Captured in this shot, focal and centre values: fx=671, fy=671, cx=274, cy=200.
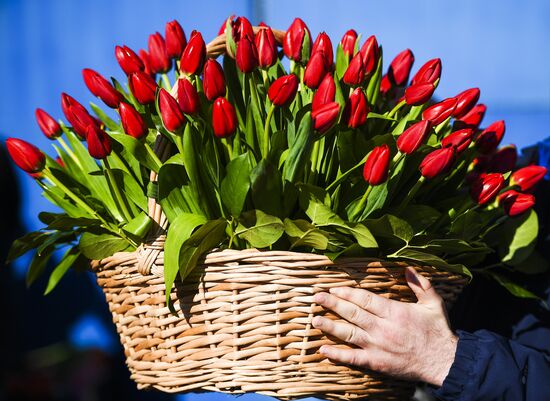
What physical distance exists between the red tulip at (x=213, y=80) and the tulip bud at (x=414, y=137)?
203 mm

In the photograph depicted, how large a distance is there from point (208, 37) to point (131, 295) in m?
0.95

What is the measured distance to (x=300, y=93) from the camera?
2.66 feet

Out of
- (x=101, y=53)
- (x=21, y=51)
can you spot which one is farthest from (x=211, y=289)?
(x=21, y=51)

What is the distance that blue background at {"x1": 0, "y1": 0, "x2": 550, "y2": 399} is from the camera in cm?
146

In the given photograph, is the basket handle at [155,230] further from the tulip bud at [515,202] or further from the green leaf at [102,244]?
the tulip bud at [515,202]

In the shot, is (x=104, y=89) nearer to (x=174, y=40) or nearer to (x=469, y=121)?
(x=174, y=40)

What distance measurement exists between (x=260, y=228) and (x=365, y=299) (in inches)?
5.7

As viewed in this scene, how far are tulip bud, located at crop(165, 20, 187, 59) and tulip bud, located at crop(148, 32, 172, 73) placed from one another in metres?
0.03


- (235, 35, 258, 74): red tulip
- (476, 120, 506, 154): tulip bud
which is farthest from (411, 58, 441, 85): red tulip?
(235, 35, 258, 74): red tulip

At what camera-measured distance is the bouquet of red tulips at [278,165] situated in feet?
2.30

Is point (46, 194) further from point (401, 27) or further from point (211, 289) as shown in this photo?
point (401, 27)

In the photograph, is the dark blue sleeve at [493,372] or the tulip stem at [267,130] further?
the dark blue sleeve at [493,372]

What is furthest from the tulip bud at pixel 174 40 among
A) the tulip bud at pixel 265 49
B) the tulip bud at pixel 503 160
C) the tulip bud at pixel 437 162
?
the tulip bud at pixel 503 160

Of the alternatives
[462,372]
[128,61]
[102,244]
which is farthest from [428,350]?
[128,61]
